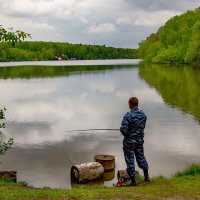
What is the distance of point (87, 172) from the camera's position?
15688mm

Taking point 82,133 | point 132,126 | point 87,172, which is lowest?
point 82,133

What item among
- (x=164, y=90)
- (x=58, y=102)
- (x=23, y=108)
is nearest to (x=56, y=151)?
(x=23, y=108)

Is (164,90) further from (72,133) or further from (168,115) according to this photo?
(72,133)

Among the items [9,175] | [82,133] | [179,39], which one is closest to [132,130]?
[9,175]

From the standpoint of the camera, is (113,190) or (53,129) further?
(53,129)

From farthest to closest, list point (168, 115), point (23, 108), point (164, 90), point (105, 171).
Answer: point (164, 90), point (23, 108), point (168, 115), point (105, 171)

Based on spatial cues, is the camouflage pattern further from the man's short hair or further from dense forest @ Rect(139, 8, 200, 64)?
dense forest @ Rect(139, 8, 200, 64)

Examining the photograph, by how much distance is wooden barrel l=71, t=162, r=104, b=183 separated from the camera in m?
15.6

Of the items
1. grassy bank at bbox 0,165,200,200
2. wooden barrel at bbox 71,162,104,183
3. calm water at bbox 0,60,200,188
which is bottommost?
calm water at bbox 0,60,200,188

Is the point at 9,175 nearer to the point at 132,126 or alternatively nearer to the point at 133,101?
the point at 132,126

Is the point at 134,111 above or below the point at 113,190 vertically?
above

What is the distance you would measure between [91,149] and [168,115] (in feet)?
44.4

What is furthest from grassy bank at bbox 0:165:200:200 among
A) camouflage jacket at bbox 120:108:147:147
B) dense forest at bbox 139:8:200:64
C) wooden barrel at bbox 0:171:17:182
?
dense forest at bbox 139:8:200:64

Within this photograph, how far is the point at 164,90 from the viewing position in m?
54.3
